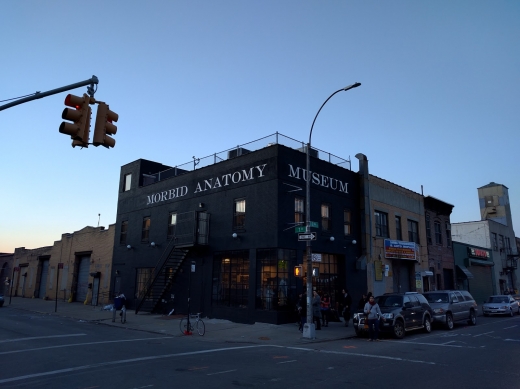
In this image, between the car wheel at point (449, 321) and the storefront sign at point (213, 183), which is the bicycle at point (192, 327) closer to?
the storefront sign at point (213, 183)

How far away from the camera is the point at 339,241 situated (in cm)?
2495

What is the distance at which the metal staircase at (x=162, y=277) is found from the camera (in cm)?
2605

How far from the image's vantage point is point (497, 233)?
4634cm

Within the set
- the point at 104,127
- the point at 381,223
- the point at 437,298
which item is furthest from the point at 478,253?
the point at 104,127

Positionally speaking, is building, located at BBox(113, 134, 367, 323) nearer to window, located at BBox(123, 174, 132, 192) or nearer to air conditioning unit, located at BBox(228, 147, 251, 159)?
air conditioning unit, located at BBox(228, 147, 251, 159)

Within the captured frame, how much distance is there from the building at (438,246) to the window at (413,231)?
1837 mm

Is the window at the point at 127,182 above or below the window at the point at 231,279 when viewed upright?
above

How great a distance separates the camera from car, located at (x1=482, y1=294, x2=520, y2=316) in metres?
27.1

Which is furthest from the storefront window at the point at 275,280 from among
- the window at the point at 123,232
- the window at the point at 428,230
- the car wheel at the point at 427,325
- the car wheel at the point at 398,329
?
the window at the point at 428,230

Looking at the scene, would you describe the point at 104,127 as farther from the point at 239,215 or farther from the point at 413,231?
the point at 413,231

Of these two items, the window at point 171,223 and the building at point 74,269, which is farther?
the building at point 74,269

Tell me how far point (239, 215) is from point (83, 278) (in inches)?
883

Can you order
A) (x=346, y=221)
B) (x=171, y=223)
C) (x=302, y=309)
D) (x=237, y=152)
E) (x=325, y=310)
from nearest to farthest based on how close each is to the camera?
1. (x=302, y=309)
2. (x=325, y=310)
3. (x=237, y=152)
4. (x=346, y=221)
5. (x=171, y=223)

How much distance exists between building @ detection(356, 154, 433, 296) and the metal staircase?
1175 centimetres
